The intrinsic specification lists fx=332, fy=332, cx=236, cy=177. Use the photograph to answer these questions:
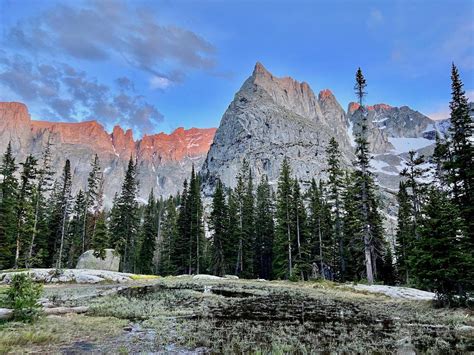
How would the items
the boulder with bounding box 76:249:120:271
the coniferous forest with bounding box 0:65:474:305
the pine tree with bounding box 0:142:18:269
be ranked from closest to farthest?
the coniferous forest with bounding box 0:65:474:305 → the pine tree with bounding box 0:142:18:269 → the boulder with bounding box 76:249:120:271

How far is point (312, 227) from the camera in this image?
49750mm

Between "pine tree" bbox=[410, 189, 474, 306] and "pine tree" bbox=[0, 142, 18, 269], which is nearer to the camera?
"pine tree" bbox=[410, 189, 474, 306]

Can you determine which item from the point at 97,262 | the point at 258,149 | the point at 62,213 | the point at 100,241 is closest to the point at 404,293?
the point at 97,262

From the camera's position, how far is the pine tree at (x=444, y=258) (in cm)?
1458

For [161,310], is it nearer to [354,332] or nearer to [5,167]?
[354,332]

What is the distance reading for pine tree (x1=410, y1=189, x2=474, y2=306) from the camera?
14.6 m

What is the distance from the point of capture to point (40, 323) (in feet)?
33.4

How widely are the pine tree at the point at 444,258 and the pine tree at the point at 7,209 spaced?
141ft

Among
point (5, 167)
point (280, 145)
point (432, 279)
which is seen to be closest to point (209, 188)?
point (280, 145)

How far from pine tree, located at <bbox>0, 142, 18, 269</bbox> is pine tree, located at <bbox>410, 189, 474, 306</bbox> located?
42.8 meters

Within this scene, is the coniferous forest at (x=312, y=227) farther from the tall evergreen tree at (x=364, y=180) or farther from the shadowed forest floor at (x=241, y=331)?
the shadowed forest floor at (x=241, y=331)

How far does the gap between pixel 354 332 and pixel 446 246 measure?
829cm

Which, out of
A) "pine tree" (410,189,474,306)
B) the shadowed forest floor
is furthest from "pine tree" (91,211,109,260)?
"pine tree" (410,189,474,306)

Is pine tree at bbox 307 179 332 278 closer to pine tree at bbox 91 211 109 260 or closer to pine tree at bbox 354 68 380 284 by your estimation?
pine tree at bbox 354 68 380 284
